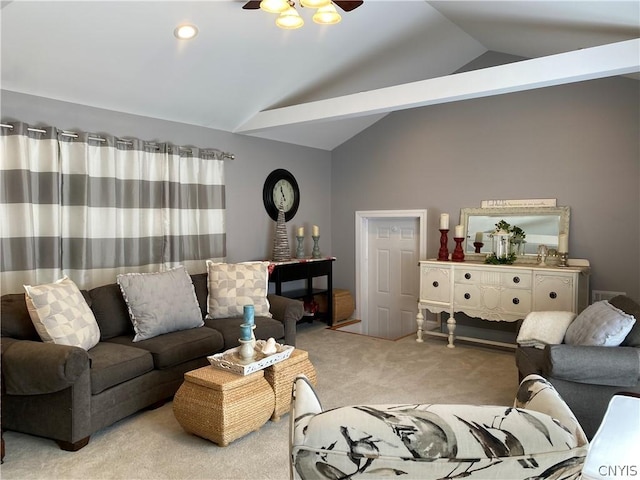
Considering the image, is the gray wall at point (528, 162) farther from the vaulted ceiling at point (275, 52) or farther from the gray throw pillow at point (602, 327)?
the gray throw pillow at point (602, 327)

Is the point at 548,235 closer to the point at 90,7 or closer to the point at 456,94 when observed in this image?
the point at 456,94

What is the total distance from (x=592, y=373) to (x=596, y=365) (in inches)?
2.0

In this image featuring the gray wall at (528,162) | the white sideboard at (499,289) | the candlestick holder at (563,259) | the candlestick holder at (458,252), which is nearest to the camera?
the white sideboard at (499,289)

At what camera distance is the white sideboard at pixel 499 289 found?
4.09 m

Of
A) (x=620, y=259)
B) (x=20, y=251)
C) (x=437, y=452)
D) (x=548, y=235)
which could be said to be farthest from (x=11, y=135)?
(x=620, y=259)

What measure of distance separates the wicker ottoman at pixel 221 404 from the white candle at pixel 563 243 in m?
3.16

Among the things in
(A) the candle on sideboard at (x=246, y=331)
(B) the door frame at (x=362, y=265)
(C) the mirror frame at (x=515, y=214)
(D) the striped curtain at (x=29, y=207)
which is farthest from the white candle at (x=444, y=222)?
(D) the striped curtain at (x=29, y=207)

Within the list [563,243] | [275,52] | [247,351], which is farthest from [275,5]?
[563,243]

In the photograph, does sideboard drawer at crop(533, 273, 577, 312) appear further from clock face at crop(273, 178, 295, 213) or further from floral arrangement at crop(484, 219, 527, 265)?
clock face at crop(273, 178, 295, 213)

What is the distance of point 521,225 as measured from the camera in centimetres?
473

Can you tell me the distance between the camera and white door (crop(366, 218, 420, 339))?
5699 mm

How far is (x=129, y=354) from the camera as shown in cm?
296

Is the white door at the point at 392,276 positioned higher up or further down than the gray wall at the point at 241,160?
further down

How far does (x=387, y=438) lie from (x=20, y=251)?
3.32m
